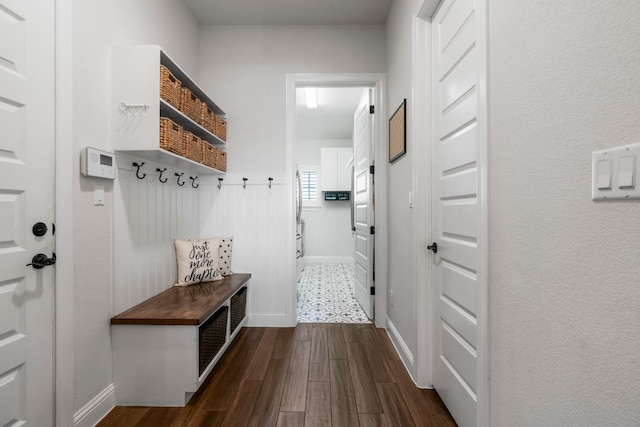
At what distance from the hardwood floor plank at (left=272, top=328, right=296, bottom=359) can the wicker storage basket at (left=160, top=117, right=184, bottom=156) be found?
1659mm

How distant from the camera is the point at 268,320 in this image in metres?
2.97

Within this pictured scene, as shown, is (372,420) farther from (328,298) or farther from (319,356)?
(328,298)

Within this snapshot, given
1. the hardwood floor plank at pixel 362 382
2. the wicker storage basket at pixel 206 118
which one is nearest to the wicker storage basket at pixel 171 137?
the wicker storage basket at pixel 206 118

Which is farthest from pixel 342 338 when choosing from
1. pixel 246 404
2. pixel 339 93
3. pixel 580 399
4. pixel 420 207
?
pixel 339 93

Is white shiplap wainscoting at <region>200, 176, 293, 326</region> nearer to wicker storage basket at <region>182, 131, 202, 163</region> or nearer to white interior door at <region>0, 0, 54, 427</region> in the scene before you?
wicker storage basket at <region>182, 131, 202, 163</region>

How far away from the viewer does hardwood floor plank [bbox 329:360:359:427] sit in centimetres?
162

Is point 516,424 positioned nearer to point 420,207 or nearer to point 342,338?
point 420,207

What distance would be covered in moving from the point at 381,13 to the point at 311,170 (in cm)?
408

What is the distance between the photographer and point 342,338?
266 cm

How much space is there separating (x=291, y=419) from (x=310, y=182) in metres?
5.38

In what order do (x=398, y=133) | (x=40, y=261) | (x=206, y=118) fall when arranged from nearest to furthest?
(x=40, y=261) < (x=398, y=133) < (x=206, y=118)

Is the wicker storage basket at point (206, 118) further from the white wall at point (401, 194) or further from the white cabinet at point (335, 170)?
the white cabinet at point (335, 170)

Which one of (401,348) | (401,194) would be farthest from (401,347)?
(401,194)

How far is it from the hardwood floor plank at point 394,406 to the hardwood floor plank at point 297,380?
47 cm
